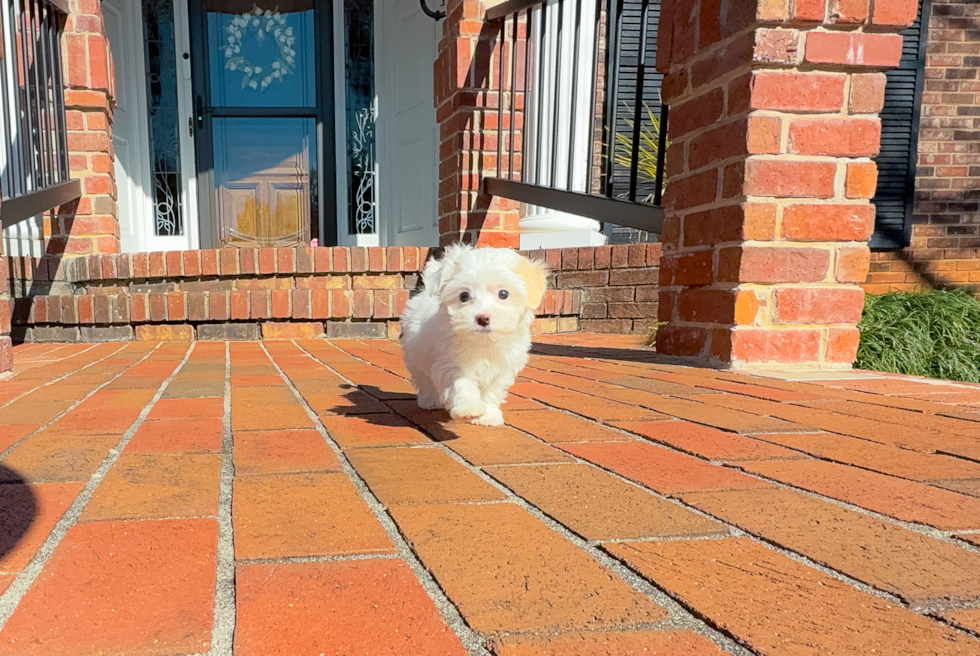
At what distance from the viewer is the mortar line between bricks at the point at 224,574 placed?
2.46ft

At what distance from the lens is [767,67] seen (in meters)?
2.60

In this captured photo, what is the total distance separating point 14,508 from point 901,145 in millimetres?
8573

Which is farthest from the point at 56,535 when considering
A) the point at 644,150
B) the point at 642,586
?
the point at 644,150

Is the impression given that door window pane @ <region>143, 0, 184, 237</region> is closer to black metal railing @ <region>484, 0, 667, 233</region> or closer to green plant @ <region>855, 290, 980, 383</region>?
black metal railing @ <region>484, 0, 667, 233</region>

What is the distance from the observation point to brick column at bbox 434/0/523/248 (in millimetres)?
4777

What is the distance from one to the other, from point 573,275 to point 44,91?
3.99 m

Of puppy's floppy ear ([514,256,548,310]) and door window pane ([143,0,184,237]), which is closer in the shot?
puppy's floppy ear ([514,256,548,310])

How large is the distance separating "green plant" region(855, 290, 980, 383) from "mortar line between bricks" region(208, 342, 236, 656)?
3372 mm

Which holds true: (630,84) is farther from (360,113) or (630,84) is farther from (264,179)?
(264,179)

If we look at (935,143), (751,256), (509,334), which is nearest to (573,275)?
(751,256)

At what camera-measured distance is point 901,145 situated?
7141mm

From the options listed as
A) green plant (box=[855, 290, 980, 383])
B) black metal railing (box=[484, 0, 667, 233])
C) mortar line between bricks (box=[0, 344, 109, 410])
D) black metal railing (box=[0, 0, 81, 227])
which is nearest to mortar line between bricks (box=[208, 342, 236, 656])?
mortar line between bricks (box=[0, 344, 109, 410])

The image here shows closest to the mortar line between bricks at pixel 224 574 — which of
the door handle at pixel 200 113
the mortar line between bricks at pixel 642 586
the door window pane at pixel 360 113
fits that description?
the mortar line between bricks at pixel 642 586

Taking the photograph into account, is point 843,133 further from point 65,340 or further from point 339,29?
point 339,29
